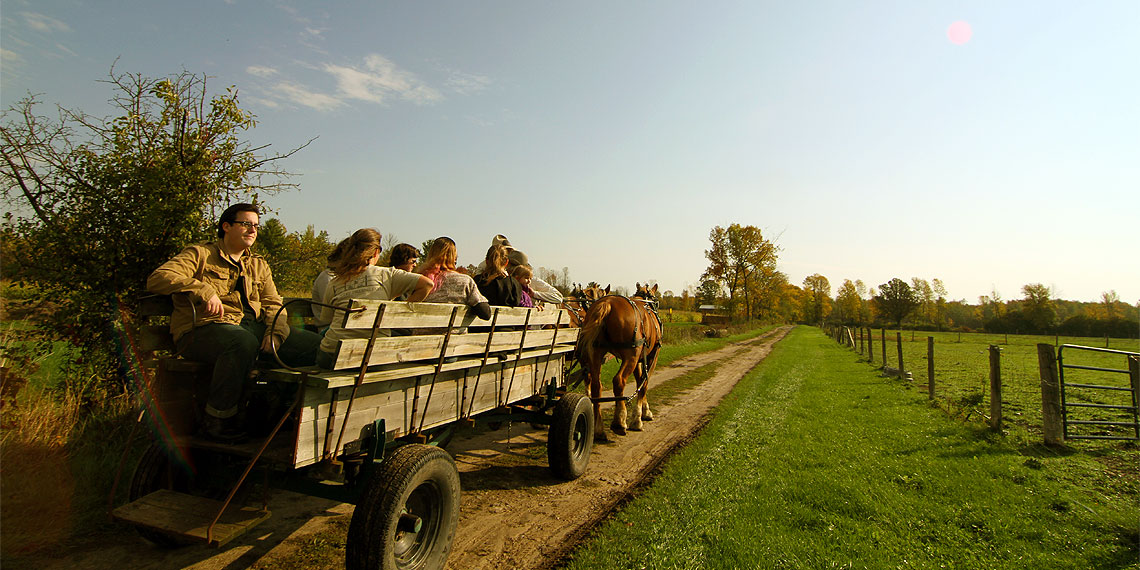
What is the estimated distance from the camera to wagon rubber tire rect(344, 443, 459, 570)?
8.77ft

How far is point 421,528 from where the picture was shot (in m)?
3.24

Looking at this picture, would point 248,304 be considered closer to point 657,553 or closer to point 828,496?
point 657,553

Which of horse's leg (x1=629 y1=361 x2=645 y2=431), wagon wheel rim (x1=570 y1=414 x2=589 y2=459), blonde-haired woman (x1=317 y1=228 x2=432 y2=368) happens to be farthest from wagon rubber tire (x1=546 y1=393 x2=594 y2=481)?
horse's leg (x1=629 y1=361 x2=645 y2=431)

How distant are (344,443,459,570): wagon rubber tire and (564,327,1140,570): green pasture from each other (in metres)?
0.97

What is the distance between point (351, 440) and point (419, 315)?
81 centimetres

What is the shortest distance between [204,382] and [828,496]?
5323mm

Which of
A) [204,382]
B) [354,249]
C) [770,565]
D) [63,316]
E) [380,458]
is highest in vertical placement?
[354,249]

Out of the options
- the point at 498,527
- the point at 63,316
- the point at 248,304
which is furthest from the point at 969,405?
the point at 63,316

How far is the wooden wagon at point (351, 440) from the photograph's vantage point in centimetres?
264

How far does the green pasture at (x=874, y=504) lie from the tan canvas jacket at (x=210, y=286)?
2.93 meters

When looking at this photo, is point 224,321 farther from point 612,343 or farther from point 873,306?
point 873,306

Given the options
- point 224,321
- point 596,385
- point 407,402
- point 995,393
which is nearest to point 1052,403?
point 995,393

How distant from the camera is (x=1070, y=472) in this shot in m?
5.96

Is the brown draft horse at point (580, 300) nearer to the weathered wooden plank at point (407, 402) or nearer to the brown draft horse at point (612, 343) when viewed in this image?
the brown draft horse at point (612, 343)
